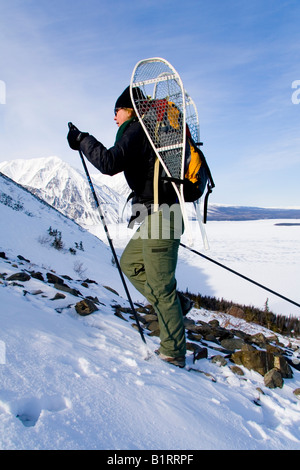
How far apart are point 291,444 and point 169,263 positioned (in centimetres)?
139

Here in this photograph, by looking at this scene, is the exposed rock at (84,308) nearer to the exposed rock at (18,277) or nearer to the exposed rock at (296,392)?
the exposed rock at (18,277)

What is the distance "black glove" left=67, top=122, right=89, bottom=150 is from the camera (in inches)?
96.5

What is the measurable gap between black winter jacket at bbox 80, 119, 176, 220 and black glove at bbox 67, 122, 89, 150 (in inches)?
2.4

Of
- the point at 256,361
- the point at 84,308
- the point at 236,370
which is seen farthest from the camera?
the point at 84,308

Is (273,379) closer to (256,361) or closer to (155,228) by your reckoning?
(256,361)

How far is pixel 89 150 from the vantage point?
7.66 ft

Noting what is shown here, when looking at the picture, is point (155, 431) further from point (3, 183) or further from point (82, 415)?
point (3, 183)

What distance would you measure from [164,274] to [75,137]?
1.36 meters

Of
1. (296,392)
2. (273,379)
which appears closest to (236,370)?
(273,379)

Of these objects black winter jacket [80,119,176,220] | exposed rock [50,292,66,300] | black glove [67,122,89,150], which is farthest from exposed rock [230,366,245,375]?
black glove [67,122,89,150]

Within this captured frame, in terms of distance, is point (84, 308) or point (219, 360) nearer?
point (219, 360)

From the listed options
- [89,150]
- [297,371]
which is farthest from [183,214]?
[297,371]

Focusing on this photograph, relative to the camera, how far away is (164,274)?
2.48 metres

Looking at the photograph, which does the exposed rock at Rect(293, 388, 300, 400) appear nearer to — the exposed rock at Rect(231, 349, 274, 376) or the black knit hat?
the exposed rock at Rect(231, 349, 274, 376)
